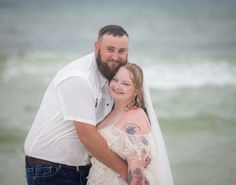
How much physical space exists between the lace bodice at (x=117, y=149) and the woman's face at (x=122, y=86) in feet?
0.83

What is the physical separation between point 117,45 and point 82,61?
0.29 meters

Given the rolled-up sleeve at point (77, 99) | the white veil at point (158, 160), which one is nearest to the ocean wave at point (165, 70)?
the white veil at point (158, 160)

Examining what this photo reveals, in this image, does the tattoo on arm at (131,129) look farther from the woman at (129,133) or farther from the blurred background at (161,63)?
the blurred background at (161,63)

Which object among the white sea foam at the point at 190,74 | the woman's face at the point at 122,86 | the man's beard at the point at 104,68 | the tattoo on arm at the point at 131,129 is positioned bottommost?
the tattoo on arm at the point at 131,129

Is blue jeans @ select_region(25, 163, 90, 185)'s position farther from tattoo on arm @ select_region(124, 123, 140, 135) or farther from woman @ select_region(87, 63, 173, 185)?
tattoo on arm @ select_region(124, 123, 140, 135)

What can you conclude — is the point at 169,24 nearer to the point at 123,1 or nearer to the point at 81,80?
the point at 123,1

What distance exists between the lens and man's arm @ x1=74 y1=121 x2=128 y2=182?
7.87 feet

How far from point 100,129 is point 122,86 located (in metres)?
0.37

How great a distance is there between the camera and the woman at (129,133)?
7.92 ft

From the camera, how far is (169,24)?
22531 millimetres

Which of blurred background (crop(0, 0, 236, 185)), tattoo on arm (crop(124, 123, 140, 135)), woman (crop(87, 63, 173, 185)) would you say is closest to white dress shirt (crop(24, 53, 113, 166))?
woman (crop(87, 63, 173, 185))

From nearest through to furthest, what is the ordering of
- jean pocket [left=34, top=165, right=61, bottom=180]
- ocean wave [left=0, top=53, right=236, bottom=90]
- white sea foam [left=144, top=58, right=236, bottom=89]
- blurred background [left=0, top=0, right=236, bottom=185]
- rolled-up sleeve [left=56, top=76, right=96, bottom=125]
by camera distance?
1. rolled-up sleeve [left=56, top=76, right=96, bottom=125]
2. jean pocket [left=34, top=165, right=61, bottom=180]
3. blurred background [left=0, top=0, right=236, bottom=185]
4. white sea foam [left=144, top=58, right=236, bottom=89]
5. ocean wave [left=0, top=53, right=236, bottom=90]

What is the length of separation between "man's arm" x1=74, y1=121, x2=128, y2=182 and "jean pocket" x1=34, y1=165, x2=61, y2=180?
336 mm

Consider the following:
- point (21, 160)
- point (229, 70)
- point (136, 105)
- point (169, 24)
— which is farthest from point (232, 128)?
point (169, 24)
